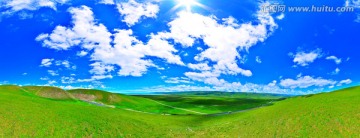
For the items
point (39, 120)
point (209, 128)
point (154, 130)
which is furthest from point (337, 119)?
point (39, 120)

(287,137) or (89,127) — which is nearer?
(287,137)

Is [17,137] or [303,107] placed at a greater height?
[303,107]

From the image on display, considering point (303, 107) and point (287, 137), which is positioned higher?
point (303, 107)

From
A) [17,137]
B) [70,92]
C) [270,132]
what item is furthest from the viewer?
[70,92]

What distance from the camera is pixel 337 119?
140 feet

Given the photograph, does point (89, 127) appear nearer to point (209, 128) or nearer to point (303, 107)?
point (209, 128)

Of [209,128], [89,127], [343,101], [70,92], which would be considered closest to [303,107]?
[343,101]

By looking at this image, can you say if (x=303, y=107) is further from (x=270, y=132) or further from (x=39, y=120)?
(x=39, y=120)

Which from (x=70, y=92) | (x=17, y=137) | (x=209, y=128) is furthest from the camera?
(x=70, y=92)

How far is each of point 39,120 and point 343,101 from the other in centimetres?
4713

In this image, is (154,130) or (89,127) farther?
(154,130)

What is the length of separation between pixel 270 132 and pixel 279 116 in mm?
5975

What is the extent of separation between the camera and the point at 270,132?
1754 inches

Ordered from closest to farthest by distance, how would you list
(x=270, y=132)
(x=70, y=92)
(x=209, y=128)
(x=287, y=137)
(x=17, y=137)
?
(x=17, y=137) < (x=287, y=137) < (x=270, y=132) < (x=209, y=128) < (x=70, y=92)
